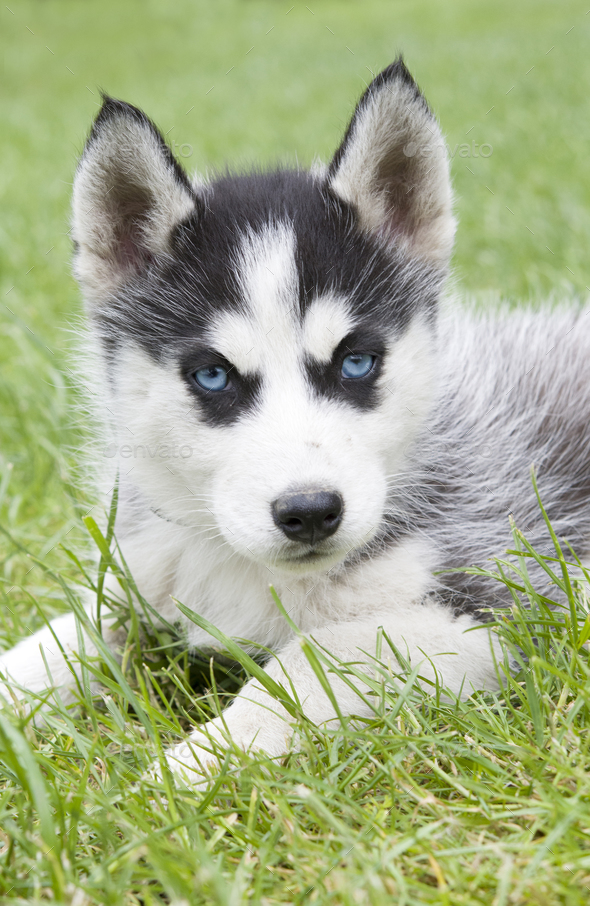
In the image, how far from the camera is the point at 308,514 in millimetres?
2270

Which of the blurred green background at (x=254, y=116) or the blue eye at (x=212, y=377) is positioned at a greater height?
the blurred green background at (x=254, y=116)

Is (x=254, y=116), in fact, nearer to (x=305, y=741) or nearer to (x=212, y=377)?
(x=212, y=377)

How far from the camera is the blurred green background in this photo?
502 centimetres

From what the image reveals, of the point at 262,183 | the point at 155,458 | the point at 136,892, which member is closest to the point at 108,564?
the point at 155,458

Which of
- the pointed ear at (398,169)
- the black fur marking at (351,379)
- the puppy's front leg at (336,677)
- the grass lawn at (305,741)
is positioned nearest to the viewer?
the grass lawn at (305,741)

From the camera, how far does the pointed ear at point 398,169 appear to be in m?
2.72

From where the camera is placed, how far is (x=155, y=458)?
2.78 m

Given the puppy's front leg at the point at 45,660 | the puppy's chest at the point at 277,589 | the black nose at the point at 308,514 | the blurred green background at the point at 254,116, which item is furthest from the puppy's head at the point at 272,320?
the puppy's front leg at the point at 45,660

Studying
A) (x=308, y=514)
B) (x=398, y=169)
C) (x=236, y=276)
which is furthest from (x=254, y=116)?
(x=308, y=514)

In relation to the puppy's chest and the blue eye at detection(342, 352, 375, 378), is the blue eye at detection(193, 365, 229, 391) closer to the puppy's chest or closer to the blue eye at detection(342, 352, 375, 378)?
the blue eye at detection(342, 352, 375, 378)

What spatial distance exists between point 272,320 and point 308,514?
2.07 ft

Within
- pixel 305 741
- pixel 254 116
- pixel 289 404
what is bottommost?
pixel 305 741

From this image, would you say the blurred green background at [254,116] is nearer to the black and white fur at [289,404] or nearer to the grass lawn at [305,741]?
the grass lawn at [305,741]

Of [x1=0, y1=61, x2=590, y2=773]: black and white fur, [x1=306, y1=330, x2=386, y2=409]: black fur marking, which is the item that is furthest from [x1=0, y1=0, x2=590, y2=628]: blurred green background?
[x1=306, y1=330, x2=386, y2=409]: black fur marking
